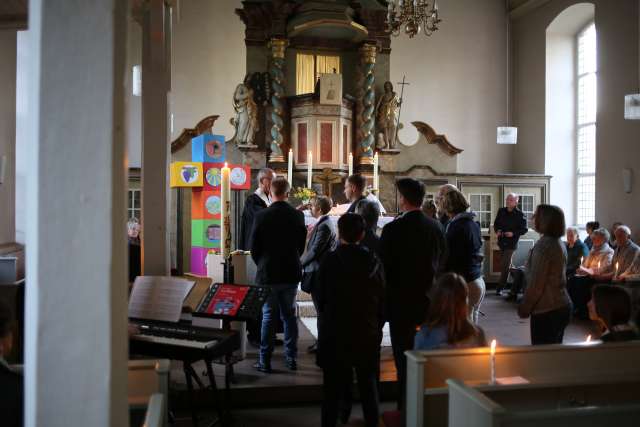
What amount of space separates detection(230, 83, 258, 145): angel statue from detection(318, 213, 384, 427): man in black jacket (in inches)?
294

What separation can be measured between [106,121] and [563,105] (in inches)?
513

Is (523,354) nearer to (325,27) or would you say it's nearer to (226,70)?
(325,27)

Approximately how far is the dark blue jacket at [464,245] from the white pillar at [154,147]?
2.05 meters

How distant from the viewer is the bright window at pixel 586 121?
496 inches

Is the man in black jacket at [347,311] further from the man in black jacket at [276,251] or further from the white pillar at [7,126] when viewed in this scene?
the white pillar at [7,126]

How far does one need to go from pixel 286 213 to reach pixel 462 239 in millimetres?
1264

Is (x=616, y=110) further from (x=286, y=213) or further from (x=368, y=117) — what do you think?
(x=286, y=213)

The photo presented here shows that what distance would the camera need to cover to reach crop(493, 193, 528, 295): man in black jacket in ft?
30.4

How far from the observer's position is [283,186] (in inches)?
173

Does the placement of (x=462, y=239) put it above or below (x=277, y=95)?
below

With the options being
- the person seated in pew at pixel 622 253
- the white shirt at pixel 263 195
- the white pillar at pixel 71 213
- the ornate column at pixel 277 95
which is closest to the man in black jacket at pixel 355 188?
the white shirt at pixel 263 195

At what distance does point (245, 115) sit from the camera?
1043cm

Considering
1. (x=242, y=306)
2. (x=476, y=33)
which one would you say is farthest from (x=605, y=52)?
(x=242, y=306)

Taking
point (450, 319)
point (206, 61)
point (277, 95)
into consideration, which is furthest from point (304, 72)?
point (450, 319)
